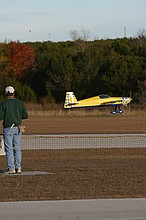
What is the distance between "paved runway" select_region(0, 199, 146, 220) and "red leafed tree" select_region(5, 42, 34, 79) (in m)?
74.5

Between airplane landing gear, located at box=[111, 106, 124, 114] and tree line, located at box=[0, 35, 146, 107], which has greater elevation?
tree line, located at box=[0, 35, 146, 107]

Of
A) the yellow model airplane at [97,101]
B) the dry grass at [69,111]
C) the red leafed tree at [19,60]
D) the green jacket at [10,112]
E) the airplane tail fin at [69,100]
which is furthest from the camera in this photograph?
the red leafed tree at [19,60]

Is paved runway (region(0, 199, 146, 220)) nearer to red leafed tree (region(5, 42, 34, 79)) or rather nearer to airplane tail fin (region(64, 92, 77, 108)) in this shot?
airplane tail fin (region(64, 92, 77, 108))

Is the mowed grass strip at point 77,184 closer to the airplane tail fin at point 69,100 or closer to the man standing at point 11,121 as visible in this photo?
the man standing at point 11,121

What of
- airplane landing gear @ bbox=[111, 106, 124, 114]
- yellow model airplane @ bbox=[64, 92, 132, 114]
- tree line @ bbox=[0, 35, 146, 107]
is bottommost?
airplane landing gear @ bbox=[111, 106, 124, 114]

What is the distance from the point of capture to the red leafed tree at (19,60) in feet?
281

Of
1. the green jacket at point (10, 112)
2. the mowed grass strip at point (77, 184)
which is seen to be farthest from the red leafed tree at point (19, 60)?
the green jacket at point (10, 112)

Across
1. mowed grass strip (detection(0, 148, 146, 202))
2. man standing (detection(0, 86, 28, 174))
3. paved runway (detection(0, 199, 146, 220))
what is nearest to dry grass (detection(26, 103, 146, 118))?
mowed grass strip (detection(0, 148, 146, 202))

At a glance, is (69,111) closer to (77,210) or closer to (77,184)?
(77,184)

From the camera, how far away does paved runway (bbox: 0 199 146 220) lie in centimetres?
995

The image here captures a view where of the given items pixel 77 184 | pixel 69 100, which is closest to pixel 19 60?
pixel 69 100

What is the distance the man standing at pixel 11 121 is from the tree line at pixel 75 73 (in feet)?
199

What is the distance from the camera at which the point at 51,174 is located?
1489cm

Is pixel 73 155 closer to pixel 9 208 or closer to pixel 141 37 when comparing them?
pixel 9 208
